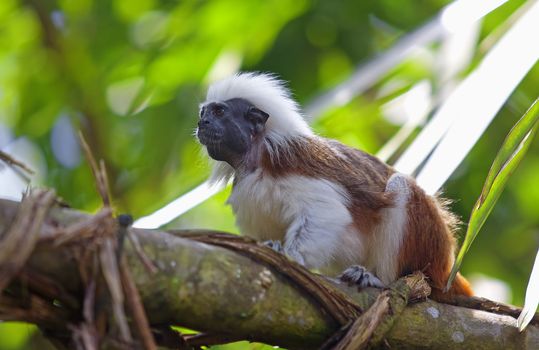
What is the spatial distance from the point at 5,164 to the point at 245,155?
2.00 meters

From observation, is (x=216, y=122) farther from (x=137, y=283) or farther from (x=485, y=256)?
(x=485, y=256)

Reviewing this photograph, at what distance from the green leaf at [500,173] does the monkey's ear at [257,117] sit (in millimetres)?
1684

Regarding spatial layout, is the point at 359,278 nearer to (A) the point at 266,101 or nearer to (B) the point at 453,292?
(B) the point at 453,292

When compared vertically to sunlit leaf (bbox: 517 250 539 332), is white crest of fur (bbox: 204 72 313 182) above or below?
above

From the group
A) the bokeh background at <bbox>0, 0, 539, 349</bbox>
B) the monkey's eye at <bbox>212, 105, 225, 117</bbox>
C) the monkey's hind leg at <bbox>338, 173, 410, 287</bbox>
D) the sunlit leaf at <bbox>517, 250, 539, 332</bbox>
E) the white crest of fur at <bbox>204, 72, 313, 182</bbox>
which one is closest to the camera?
the sunlit leaf at <bbox>517, 250, 539, 332</bbox>

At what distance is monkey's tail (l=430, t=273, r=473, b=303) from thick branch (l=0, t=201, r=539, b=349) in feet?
1.97

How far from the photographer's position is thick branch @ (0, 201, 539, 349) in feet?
7.86

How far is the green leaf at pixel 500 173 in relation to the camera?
2893mm

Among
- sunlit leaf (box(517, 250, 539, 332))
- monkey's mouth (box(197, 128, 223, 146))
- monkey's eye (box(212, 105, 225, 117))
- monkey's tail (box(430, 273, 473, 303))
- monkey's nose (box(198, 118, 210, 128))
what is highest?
monkey's eye (box(212, 105, 225, 117))

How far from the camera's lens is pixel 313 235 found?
398 centimetres

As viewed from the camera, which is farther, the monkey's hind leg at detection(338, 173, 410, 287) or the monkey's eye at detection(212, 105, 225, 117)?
the monkey's eye at detection(212, 105, 225, 117)

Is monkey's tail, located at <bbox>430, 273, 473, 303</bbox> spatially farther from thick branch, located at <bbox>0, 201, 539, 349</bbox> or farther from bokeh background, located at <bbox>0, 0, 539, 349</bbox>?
bokeh background, located at <bbox>0, 0, 539, 349</bbox>

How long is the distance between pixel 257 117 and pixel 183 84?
9.19 feet

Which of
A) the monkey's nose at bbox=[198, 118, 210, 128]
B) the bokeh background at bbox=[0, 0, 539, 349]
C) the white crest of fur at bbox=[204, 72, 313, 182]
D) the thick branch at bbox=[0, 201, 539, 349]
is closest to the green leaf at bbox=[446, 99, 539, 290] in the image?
the thick branch at bbox=[0, 201, 539, 349]
